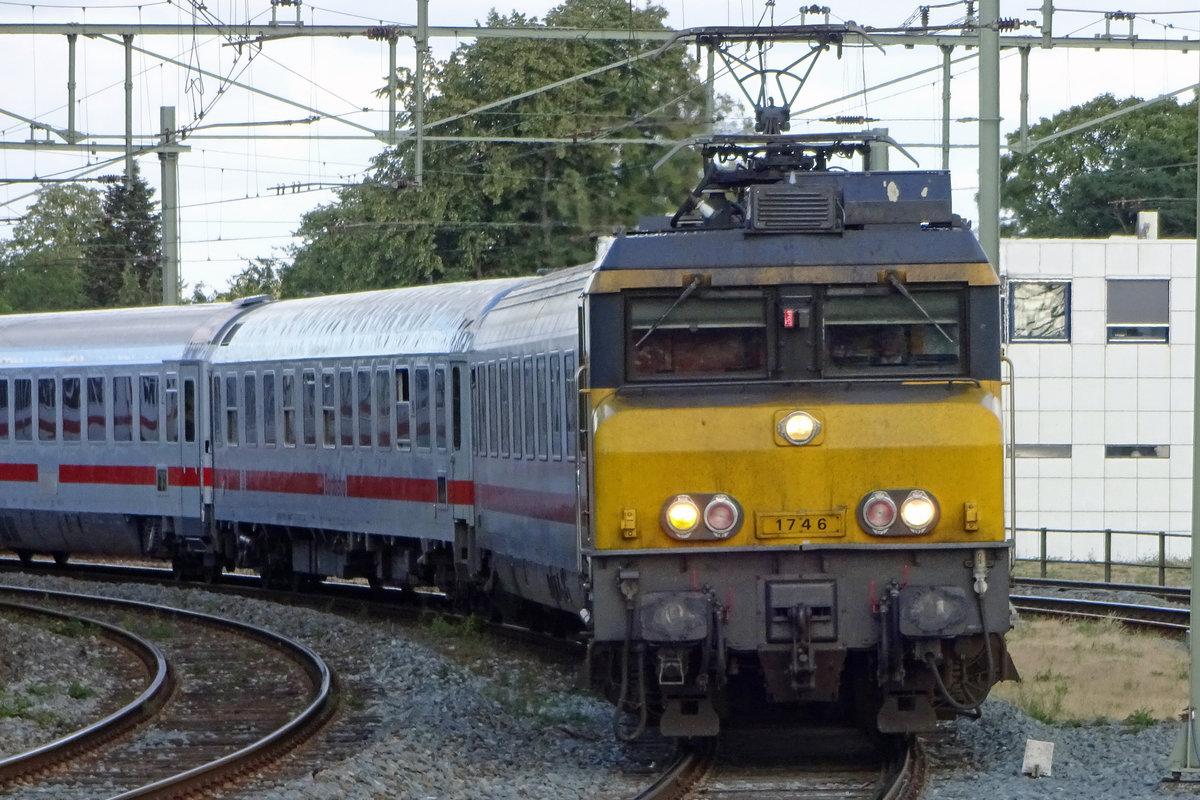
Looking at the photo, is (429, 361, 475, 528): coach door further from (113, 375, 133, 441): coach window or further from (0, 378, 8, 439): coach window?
(0, 378, 8, 439): coach window

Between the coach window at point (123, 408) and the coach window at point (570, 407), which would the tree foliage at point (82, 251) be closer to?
the coach window at point (123, 408)

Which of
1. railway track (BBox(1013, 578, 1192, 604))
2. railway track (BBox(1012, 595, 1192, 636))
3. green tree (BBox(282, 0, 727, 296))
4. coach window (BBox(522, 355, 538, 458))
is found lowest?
railway track (BBox(1013, 578, 1192, 604))

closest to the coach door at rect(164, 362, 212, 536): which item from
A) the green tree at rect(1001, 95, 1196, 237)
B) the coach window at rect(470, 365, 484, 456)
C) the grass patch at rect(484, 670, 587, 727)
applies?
the coach window at rect(470, 365, 484, 456)

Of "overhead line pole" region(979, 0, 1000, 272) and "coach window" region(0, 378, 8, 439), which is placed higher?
"overhead line pole" region(979, 0, 1000, 272)

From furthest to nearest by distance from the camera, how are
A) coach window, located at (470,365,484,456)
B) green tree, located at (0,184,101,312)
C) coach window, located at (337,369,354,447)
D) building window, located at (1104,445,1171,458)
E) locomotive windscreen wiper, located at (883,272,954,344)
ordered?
green tree, located at (0,184,101,312)
building window, located at (1104,445,1171,458)
coach window, located at (337,369,354,447)
coach window, located at (470,365,484,456)
locomotive windscreen wiper, located at (883,272,954,344)

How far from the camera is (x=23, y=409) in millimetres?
26406

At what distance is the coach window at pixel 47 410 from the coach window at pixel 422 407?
8.12 metres

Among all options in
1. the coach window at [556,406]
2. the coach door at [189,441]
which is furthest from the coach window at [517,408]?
the coach door at [189,441]

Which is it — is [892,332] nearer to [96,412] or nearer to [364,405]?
[364,405]

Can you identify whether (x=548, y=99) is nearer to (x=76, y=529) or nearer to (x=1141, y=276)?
(x=1141, y=276)

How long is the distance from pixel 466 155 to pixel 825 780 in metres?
39.7

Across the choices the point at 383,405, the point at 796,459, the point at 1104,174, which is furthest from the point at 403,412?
the point at 1104,174

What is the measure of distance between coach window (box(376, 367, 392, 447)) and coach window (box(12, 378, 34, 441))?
298 inches

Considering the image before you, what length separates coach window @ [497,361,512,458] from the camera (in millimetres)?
Answer: 15148
